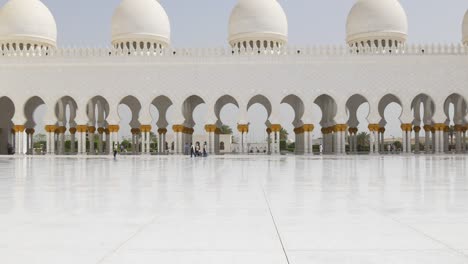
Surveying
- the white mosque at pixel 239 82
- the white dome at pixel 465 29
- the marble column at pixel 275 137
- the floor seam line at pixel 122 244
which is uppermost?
the white dome at pixel 465 29

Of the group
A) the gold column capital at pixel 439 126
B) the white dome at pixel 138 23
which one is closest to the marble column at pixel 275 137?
the gold column capital at pixel 439 126

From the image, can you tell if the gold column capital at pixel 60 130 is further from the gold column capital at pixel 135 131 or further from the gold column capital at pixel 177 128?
the gold column capital at pixel 177 128

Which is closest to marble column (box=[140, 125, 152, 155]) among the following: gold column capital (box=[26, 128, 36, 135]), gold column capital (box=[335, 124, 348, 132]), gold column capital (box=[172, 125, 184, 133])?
gold column capital (box=[172, 125, 184, 133])

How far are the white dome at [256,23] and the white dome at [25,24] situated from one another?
28.5ft

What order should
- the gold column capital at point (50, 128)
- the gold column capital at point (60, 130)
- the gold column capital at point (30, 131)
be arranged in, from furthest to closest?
the gold column capital at point (30, 131)
the gold column capital at point (60, 130)
the gold column capital at point (50, 128)

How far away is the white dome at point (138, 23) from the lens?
22844mm

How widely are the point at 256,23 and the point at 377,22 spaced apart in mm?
5457

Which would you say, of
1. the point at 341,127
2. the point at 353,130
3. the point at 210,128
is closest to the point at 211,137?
the point at 210,128

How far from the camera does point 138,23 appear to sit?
2288cm

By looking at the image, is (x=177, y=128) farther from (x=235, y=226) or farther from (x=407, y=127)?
(x=235, y=226)

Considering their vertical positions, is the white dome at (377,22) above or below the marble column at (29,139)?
above

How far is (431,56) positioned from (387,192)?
17977 mm

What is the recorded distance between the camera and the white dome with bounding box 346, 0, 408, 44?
22719 mm

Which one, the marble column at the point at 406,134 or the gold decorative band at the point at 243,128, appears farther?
the marble column at the point at 406,134
